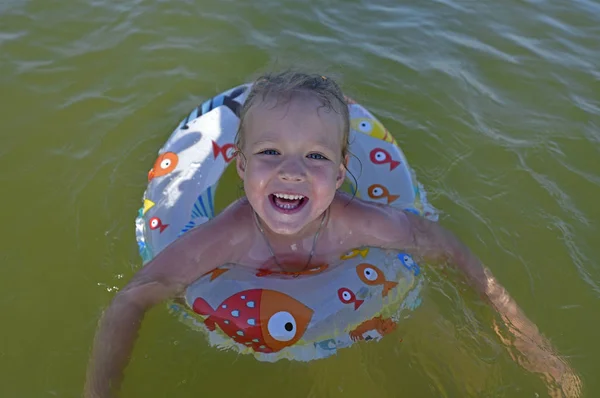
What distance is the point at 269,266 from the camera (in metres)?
2.73

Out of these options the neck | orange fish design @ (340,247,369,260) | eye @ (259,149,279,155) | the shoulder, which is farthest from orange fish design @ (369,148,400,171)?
eye @ (259,149,279,155)

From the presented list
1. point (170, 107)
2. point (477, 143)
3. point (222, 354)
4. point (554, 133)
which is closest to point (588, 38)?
point (554, 133)

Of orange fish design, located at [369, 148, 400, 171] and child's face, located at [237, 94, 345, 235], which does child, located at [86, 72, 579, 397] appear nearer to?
child's face, located at [237, 94, 345, 235]

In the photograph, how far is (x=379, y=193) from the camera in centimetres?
314

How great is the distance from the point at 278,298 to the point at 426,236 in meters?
0.84

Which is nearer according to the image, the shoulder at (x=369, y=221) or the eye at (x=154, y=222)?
the shoulder at (x=369, y=221)

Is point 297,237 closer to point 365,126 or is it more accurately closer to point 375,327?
point 375,327

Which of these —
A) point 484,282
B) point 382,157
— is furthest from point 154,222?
point 484,282

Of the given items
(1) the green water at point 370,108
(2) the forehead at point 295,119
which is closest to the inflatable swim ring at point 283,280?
(1) the green water at point 370,108

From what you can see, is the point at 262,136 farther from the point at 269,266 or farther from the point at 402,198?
the point at 402,198

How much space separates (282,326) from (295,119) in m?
0.94

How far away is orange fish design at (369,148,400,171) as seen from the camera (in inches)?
129

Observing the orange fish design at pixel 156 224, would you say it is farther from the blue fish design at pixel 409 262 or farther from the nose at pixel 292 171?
the blue fish design at pixel 409 262

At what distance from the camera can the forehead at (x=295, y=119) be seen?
2.20 meters
